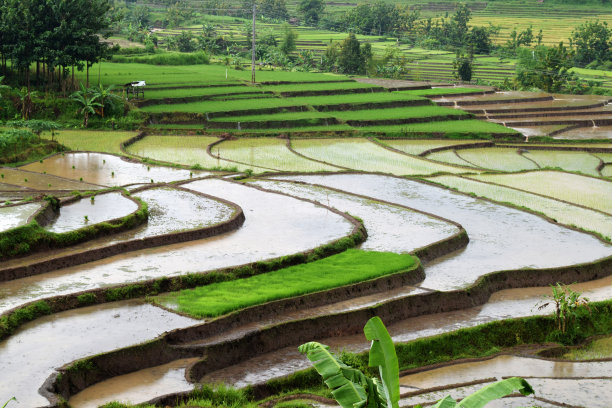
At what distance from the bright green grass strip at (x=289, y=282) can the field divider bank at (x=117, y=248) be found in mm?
1781

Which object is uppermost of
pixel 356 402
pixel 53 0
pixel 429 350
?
pixel 53 0

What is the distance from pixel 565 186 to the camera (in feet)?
64.3

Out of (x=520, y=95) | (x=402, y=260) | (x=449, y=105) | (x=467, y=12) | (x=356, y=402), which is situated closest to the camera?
(x=356, y=402)

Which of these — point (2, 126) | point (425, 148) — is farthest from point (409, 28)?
point (2, 126)

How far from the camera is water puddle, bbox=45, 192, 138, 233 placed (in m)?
A: 12.6

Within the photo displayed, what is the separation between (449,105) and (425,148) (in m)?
9.74

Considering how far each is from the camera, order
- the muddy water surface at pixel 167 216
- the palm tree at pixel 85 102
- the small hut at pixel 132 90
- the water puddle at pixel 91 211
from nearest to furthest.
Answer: the muddy water surface at pixel 167 216 < the water puddle at pixel 91 211 < the palm tree at pixel 85 102 < the small hut at pixel 132 90

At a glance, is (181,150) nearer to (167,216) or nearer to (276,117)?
(276,117)

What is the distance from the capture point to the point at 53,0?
79.6ft

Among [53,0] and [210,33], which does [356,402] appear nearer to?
[53,0]

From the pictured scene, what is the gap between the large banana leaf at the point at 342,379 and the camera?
617 centimetres

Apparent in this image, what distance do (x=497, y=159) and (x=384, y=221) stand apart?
10.0m

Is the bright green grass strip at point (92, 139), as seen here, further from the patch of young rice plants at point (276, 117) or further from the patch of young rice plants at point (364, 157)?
the patch of young rice plants at point (364, 157)

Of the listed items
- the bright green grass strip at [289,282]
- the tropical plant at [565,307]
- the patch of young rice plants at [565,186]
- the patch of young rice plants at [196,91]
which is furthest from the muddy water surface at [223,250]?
the patch of young rice plants at [196,91]
